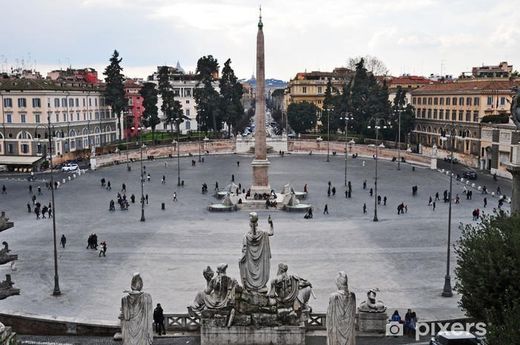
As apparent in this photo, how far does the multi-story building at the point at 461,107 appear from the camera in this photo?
71.2 meters

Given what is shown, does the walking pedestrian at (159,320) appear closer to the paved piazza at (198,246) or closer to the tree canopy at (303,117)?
the paved piazza at (198,246)

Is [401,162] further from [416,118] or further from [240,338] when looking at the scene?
[240,338]

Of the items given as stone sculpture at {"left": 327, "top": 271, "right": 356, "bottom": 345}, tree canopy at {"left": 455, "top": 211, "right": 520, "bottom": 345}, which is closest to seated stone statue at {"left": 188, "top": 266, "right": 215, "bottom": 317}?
stone sculpture at {"left": 327, "top": 271, "right": 356, "bottom": 345}

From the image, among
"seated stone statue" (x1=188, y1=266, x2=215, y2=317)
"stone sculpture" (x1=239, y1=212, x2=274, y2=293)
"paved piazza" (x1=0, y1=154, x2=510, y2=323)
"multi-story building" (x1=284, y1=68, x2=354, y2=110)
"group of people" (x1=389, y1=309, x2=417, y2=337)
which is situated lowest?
"paved piazza" (x1=0, y1=154, x2=510, y2=323)

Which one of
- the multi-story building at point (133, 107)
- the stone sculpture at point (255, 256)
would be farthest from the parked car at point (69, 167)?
the stone sculpture at point (255, 256)

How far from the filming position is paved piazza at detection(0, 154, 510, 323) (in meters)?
22.5

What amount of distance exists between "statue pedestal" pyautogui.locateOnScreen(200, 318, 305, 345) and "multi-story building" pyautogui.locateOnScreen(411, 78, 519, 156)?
5268cm

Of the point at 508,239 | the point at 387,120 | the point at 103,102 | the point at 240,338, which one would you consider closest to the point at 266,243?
the point at 240,338

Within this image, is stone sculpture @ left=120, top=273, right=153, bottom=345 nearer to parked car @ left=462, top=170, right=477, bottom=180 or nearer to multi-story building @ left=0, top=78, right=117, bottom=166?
parked car @ left=462, top=170, right=477, bottom=180

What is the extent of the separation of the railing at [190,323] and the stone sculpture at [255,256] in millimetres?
2924

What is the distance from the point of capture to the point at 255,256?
13445 mm

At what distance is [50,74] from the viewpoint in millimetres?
99875

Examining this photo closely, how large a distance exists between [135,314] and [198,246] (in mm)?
19842

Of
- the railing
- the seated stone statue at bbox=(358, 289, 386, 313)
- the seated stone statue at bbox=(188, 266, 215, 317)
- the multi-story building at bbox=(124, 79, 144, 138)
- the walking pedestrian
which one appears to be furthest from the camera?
the multi-story building at bbox=(124, 79, 144, 138)
